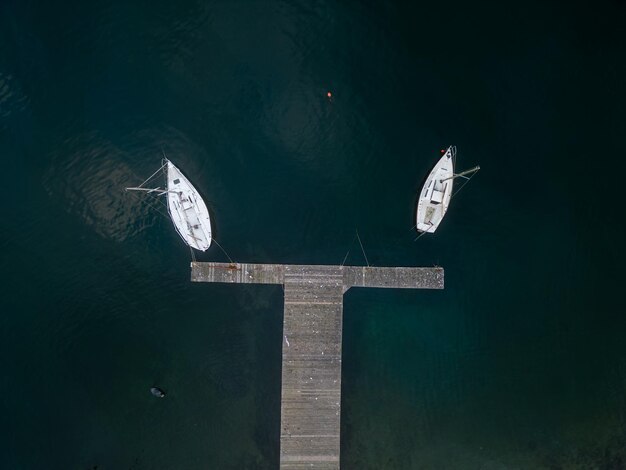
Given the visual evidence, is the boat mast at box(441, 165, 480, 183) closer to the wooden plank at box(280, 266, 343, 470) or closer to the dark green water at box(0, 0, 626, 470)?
the dark green water at box(0, 0, 626, 470)

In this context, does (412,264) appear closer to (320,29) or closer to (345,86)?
(345,86)

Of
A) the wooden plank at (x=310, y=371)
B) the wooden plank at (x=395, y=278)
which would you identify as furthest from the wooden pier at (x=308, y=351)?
the wooden plank at (x=395, y=278)

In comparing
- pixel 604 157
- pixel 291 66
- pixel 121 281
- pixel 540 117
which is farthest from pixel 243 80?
pixel 604 157

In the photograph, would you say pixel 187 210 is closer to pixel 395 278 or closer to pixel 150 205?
pixel 150 205

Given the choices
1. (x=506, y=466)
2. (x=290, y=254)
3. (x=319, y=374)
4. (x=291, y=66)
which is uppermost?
(x=291, y=66)

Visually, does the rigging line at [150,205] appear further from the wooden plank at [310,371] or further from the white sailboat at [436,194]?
the white sailboat at [436,194]

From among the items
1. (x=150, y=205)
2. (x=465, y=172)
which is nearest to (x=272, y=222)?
(x=150, y=205)

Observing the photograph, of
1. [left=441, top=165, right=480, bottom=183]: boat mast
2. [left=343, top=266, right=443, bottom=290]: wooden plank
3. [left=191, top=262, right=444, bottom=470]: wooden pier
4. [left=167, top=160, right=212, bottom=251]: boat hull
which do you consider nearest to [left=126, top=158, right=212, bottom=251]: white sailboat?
[left=167, top=160, right=212, bottom=251]: boat hull
